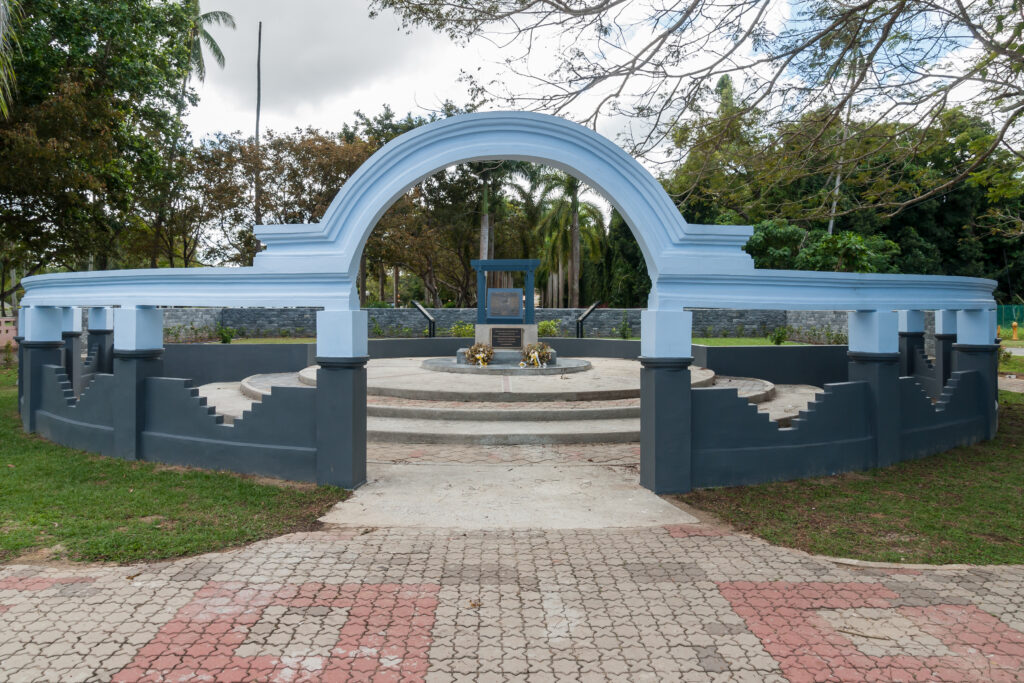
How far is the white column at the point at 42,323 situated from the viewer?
31.8ft

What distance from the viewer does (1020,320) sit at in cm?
3900

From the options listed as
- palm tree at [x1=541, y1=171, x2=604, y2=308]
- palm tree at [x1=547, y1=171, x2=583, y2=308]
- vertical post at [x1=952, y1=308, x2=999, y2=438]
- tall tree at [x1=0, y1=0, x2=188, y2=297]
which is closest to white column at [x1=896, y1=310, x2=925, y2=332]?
vertical post at [x1=952, y1=308, x2=999, y2=438]

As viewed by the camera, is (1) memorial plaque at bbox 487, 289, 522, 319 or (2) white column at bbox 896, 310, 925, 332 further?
(1) memorial plaque at bbox 487, 289, 522, 319

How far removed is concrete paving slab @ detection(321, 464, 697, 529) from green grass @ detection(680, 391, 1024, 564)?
702mm

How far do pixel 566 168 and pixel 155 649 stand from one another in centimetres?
543

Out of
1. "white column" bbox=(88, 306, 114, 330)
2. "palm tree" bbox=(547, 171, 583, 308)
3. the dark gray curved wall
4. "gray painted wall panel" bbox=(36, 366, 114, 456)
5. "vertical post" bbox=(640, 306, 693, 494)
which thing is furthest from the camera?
"palm tree" bbox=(547, 171, 583, 308)

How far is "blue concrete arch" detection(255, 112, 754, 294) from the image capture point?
22.2 ft

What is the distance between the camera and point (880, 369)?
7.55 m

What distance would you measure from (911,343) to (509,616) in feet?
32.1

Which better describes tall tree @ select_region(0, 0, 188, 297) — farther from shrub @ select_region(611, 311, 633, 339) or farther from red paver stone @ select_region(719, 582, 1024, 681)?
shrub @ select_region(611, 311, 633, 339)

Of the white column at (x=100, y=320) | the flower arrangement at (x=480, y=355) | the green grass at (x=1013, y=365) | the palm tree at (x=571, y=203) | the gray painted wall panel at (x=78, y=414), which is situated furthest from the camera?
the palm tree at (x=571, y=203)

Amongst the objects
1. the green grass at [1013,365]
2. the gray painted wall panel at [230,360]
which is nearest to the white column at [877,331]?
the gray painted wall panel at [230,360]

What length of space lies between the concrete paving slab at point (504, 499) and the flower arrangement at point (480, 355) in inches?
292

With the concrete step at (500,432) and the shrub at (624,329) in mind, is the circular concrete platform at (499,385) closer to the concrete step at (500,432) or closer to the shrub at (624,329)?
the concrete step at (500,432)
